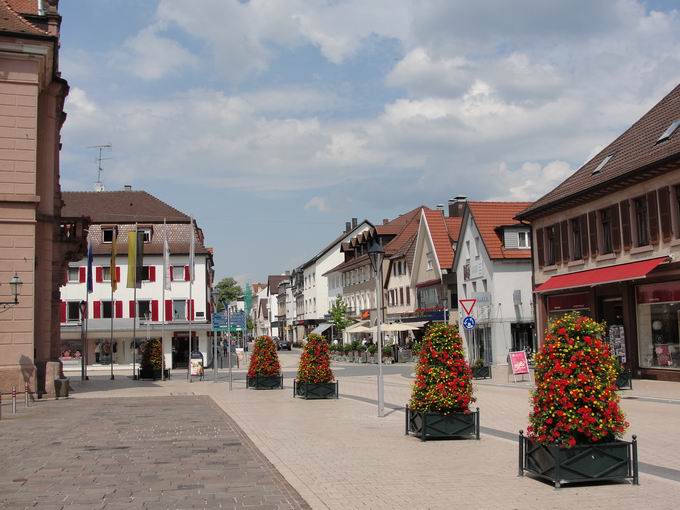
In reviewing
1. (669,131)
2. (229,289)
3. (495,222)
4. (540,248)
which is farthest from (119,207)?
(229,289)

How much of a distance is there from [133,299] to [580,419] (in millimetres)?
49409

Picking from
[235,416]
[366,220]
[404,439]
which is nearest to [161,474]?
[404,439]

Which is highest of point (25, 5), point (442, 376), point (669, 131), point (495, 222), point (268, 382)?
point (25, 5)

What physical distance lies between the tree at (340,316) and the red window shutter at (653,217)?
178 feet

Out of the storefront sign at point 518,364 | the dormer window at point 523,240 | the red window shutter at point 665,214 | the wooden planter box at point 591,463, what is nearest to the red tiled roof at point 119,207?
the dormer window at point 523,240

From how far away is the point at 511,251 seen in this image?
46.0 metres

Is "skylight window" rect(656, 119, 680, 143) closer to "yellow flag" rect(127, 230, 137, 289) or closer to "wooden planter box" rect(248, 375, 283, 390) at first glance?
"wooden planter box" rect(248, 375, 283, 390)

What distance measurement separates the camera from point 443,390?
12.4 m

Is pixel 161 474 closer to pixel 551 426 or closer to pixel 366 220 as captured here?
pixel 551 426

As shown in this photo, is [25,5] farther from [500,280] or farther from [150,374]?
[500,280]

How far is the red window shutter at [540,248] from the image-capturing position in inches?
1436

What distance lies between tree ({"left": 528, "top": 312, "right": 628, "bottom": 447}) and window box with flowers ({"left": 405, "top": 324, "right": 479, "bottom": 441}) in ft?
A: 10.9

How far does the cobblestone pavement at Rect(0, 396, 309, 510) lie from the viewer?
8539 millimetres

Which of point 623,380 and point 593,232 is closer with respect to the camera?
point 623,380
